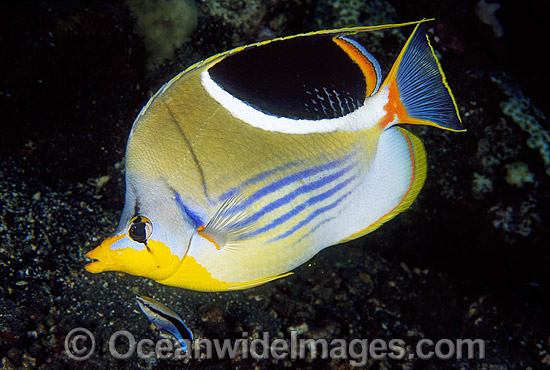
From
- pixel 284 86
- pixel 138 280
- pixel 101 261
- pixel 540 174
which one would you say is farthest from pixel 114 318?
pixel 540 174

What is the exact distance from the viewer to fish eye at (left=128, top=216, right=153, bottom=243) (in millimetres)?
1017

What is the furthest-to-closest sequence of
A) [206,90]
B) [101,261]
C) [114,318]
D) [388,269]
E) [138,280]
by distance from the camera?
[388,269] → [138,280] → [114,318] → [206,90] → [101,261]

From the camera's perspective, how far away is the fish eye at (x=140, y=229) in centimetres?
102

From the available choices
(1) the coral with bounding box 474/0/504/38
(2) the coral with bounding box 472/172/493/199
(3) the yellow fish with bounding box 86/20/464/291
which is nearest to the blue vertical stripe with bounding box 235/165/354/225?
(3) the yellow fish with bounding box 86/20/464/291

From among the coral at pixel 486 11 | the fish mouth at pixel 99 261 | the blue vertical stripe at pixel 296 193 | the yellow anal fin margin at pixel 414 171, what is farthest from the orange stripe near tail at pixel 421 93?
the coral at pixel 486 11

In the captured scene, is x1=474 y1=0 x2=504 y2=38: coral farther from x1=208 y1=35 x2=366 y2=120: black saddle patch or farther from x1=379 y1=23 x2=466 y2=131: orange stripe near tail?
x1=208 y1=35 x2=366 y2=120: black saddle patch

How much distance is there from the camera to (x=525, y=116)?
8.87 feet

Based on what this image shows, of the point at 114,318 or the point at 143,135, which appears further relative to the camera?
the point at 114,318

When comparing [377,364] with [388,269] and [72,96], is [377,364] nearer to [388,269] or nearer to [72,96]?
[388,269]

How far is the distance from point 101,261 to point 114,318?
98 centimetres

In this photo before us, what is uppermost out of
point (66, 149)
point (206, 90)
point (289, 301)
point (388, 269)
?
point (66, 149)

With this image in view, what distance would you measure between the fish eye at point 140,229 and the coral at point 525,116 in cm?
297

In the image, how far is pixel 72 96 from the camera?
240 cm

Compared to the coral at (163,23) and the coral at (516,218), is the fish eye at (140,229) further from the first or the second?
the coral at (516,218)
